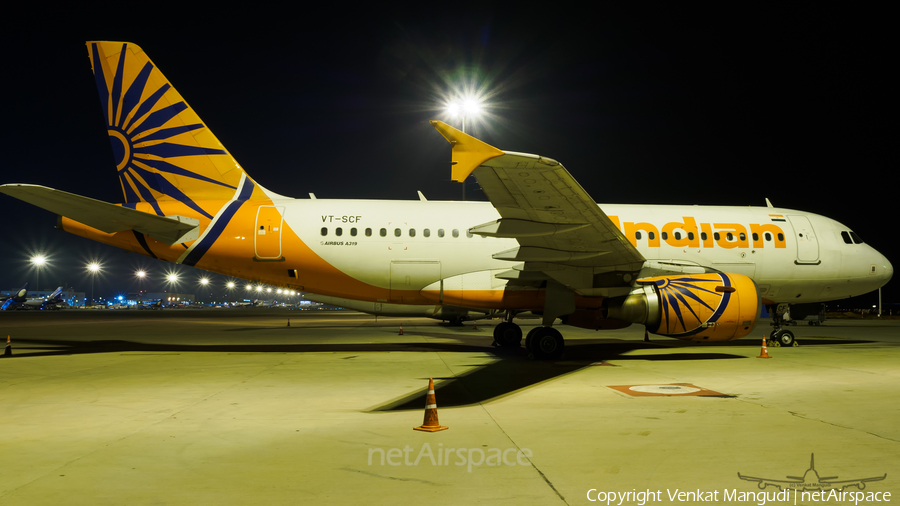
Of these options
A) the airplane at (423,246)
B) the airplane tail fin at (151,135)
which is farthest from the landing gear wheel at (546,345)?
the airplane tail fin at (151,135)

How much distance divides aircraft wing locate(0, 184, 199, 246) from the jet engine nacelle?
1082 cm

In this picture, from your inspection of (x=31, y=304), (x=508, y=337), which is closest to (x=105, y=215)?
(x=508, y=337)

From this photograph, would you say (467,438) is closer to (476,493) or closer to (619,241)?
(476,493)

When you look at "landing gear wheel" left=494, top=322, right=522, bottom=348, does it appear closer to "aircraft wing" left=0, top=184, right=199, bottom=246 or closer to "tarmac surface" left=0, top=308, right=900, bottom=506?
"tarmac surface" left=0, top=308, right=900, bottom=506

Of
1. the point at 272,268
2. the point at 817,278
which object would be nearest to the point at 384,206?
the point at 272,268

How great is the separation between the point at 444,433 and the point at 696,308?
783 centimetres

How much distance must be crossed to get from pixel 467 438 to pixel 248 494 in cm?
235

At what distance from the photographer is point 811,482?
14.4 ft

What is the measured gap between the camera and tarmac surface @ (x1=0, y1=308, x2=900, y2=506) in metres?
4.29

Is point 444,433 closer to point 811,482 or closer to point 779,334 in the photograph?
point 811,482

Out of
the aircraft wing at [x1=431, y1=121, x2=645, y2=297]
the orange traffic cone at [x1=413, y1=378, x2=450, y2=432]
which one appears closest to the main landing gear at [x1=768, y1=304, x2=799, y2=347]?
the aircraft wing at [x1=431, y1=121, x2=645, y2=297]

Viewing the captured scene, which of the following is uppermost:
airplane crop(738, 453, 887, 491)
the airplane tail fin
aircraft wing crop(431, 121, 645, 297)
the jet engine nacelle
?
the airplane tail fin

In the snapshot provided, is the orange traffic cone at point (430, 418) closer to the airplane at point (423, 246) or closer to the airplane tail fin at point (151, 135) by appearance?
the airplane at point (423, 246)

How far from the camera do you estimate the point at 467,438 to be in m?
5.73
